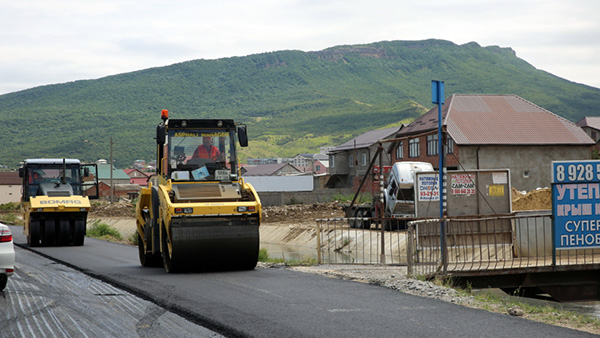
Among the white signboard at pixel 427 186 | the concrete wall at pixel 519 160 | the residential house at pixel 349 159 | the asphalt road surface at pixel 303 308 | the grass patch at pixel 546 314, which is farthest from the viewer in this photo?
the residential house at pixel 349 159

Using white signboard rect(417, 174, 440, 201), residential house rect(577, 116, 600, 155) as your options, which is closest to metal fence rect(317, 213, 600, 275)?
white signboard rect(417, 174, 440, 201)

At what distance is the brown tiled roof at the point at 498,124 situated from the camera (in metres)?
52.8

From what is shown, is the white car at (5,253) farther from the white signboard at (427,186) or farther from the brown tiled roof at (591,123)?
the brown tiled roof at (591,123)

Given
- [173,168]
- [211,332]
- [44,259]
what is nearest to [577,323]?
[211,332]

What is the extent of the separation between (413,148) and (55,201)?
37377 mm

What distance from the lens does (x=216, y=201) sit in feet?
51.3

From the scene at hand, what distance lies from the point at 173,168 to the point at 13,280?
13.0 ft

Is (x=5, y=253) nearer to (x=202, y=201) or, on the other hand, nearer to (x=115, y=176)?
(x=202, y=201)

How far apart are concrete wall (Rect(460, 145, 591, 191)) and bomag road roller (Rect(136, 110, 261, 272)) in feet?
123

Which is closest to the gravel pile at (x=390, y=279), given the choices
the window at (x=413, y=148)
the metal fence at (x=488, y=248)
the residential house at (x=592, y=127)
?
the metal fence at (x=488, y=248)

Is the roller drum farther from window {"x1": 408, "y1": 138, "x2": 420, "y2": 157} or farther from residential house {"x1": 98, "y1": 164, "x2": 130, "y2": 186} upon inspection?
residential house {"x1": 98, "y1": 164, "x2": 130, "y2": 186}

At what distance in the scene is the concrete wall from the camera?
52000mm

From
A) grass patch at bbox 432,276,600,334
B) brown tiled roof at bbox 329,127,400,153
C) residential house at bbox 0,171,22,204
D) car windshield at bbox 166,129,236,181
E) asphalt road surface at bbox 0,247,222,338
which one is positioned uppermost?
brown tiled roof at bbox 329,127,400,153

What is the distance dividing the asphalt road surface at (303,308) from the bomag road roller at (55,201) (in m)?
11.9
